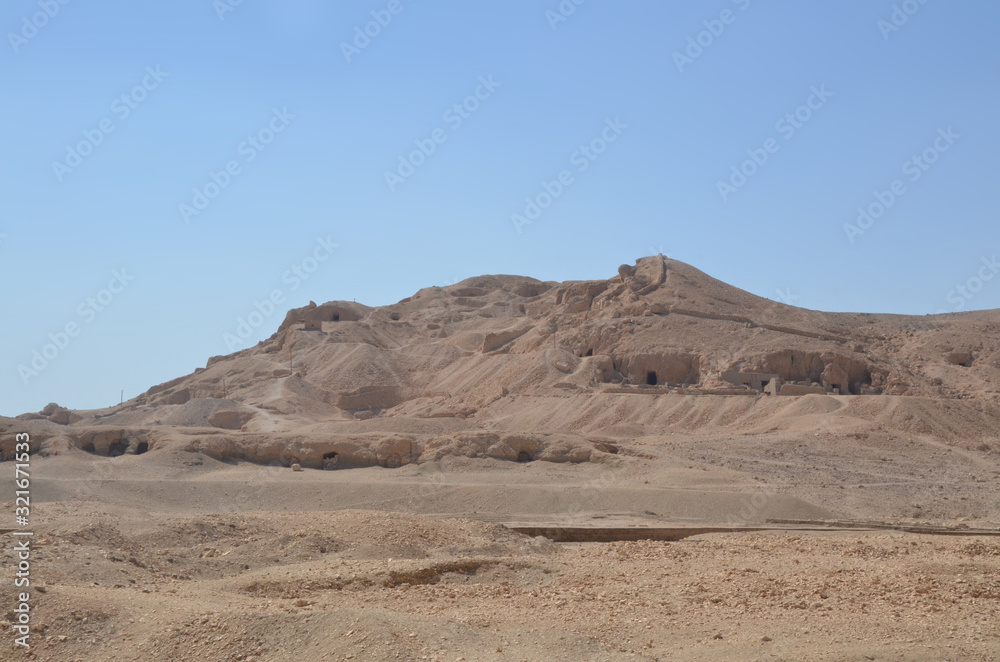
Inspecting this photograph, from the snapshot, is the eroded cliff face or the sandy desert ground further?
the eroded cliff face

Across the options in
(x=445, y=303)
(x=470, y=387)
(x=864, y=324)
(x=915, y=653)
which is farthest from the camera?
(x=445, y=303)

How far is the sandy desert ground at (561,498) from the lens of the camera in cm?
913

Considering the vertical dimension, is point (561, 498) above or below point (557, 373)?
below

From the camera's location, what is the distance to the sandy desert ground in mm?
9133

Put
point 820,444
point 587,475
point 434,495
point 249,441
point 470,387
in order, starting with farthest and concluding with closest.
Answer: point 470,387 → point 820,444 → point 249,441 → point 587,475 → point 434,495

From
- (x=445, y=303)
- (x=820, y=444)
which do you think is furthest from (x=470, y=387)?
(x=445, y=303)

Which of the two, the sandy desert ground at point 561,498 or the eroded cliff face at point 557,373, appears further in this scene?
the eroded cliff face at point 557,373

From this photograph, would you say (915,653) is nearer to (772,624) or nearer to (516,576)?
(772,624)

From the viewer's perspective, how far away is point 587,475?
23984 millimetres

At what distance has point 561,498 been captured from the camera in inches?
851

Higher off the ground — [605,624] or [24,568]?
[24,568]

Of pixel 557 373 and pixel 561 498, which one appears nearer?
pixel 561 498

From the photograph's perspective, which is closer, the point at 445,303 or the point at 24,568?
the point at 24,568

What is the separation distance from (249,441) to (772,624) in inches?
723
